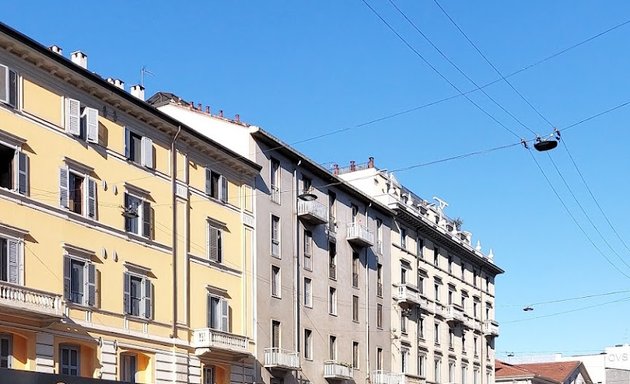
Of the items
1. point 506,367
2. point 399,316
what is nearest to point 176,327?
point 399,316

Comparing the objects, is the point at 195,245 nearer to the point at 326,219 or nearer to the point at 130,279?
the point at 130,279

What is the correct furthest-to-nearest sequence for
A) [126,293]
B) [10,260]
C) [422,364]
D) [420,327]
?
[422,364] → [420,327] → [126,293] → [10,260]

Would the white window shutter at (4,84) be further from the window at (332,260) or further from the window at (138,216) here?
the window at (332,260)

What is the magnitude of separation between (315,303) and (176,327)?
459 inches

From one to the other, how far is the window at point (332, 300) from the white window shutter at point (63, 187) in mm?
19266

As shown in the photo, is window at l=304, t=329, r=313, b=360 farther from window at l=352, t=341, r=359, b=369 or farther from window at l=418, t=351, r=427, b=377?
window at l=418, t=351, r=427, b=377

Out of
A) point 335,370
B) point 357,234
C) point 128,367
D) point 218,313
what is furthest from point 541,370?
point 128,367

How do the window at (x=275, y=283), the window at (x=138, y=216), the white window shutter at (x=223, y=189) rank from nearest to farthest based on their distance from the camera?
the window at (x=138, y=216) < the white window shutter at (x=223, y=189) < the window at (x=275, y=283)

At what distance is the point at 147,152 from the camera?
116 ft

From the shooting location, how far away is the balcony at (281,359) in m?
41.2

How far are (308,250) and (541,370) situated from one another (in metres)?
54.2

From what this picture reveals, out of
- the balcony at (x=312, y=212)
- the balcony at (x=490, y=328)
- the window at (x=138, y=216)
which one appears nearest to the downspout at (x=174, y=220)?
the window at (x=138, y=216)

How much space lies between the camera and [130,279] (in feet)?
111

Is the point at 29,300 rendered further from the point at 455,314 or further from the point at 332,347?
the point at 455,314
